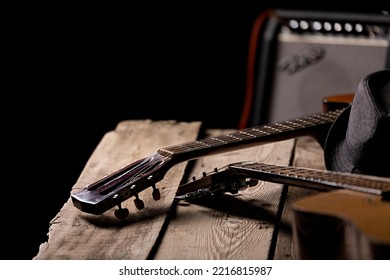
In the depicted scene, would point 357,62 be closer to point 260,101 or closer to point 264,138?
point 260,101

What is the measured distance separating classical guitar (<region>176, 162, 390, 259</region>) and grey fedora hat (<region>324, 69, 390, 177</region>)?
9 centimetres

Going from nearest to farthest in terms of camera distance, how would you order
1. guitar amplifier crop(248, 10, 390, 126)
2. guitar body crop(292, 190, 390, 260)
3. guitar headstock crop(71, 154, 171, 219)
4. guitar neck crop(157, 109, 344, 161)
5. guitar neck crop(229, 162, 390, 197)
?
guitar body crop(292, 190, 390, 260)
guitar neck crop(229, 162, 390, 197)
guitar headstock crop(71, 154, 171, 219)
guitar neck crop(157, 109, 344, 161)
guitar amplifier crop(248, 10, 390, 126)

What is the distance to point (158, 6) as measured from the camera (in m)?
2.44

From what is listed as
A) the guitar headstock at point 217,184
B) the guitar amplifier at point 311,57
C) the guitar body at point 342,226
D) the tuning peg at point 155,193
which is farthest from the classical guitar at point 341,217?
the guitar amplifier at point 311,57

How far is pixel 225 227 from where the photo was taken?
1.28 metres

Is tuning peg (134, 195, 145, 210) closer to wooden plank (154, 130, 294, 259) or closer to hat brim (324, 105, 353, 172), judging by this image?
wooden plank (154, 130, 294, 259)

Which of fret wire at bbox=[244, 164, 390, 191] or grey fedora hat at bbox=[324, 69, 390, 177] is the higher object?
grey fedora hat at bbox=[324, 69, 390, 177]

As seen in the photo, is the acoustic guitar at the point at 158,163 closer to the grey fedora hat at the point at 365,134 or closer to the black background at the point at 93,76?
the grey fedora hat at the point at 365,134

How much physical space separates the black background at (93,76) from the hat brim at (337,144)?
883 mm

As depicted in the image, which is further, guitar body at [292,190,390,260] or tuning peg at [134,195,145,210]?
tuning peg at [134,195,145,210]

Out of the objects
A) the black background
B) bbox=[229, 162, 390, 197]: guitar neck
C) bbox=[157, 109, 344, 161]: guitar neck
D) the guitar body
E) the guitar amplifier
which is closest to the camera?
the guitar body

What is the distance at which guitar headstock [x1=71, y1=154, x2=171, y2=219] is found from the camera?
4.23ft

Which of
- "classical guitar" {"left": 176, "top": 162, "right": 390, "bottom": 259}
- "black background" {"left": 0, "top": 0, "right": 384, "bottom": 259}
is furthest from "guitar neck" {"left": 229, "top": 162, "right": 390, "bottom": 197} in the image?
"black background" {"left": 0, "top": 0, "right": 384, "bottom": 259}

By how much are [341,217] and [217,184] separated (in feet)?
1.14
